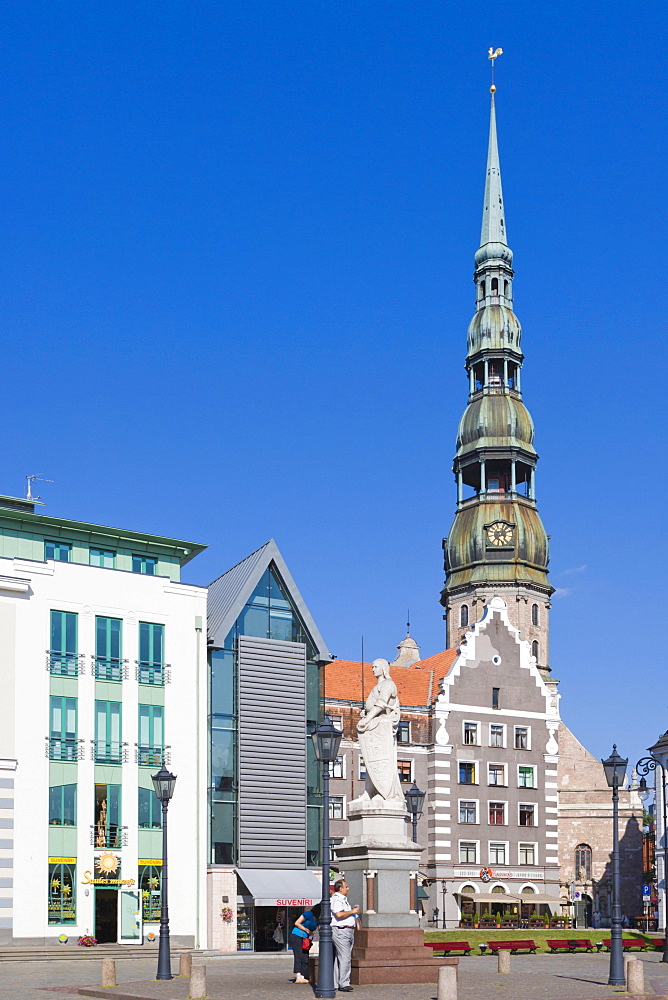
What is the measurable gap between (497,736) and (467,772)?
302 centimetres

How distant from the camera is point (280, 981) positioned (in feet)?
102

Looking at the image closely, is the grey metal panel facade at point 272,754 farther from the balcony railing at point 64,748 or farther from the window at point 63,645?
the window at point 63,645

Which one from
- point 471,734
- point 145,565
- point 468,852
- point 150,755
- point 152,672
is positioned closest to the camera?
point 150,755

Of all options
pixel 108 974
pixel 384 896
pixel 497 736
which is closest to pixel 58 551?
pixel 108 974

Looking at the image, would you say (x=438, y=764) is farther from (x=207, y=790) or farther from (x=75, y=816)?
(x=75, y=816)

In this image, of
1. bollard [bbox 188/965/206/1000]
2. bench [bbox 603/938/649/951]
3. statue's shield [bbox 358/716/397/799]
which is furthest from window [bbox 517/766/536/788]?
bollard [bbox 188/965/206/1000]

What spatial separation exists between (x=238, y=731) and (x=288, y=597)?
255 inches

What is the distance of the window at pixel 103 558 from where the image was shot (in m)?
57.8

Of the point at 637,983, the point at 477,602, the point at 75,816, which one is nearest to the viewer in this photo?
the point at 637,983

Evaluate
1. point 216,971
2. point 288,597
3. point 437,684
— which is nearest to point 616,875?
point 216,971

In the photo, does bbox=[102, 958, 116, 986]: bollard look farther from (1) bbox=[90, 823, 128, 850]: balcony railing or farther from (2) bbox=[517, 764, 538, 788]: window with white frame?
(2) bbox=[517, 764, 538, 788]: window with white frame

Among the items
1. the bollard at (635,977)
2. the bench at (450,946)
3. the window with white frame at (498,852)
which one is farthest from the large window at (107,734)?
the bollard at (635,977)

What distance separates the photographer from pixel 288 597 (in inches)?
2402

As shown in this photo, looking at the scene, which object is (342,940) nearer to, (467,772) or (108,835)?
(108,835)
